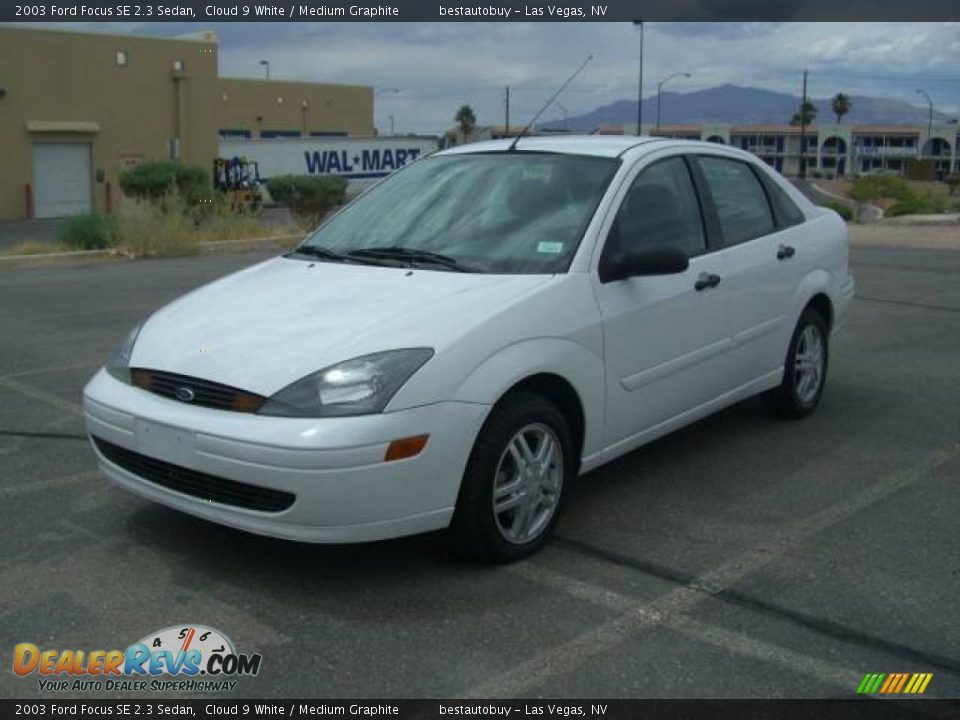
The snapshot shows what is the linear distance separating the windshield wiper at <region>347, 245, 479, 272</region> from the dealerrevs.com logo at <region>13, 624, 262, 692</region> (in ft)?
6.06

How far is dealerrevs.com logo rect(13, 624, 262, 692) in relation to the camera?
330 centimetres

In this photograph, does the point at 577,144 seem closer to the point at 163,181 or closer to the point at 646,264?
the point at 646,264

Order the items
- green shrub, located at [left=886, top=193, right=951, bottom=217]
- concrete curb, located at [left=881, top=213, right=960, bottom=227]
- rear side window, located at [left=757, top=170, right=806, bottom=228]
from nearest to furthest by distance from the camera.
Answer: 1. rear side window, located at [left=757, top=170, right=806, bottom=228]
2. concrete curb, located at [left=881, top=213, right=960, bottom=227]
3. green shrub, located at [left=886, top=193, right=951, bottom=217]

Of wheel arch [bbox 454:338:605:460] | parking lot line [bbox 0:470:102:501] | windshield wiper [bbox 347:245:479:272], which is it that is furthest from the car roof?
parking lot line [bbox 0:470:102:501]

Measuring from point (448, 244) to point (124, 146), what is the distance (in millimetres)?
31589

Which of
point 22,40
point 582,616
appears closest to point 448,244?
point 582,616

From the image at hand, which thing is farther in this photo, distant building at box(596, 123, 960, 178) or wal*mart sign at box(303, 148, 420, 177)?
distant building at box(596, 123, 960, 178)

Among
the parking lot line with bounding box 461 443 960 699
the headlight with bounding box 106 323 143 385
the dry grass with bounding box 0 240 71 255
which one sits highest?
the dry grass with bounding box 0 240 71 255

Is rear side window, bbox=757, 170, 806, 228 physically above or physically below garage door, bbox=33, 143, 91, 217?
below

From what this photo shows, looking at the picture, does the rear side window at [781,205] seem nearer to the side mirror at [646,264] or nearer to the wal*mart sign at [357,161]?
the side mirror at [646,264]

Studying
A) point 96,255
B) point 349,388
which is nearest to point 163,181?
point 96,255

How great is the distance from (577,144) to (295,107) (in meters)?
51.7

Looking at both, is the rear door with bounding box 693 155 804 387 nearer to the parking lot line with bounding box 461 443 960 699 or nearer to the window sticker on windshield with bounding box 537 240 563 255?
the parking lot line with bounding box 461 443 960 699

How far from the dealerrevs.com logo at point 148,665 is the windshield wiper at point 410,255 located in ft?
6.06
